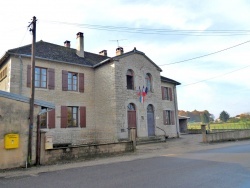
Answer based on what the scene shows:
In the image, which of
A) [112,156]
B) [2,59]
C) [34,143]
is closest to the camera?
[34,143]

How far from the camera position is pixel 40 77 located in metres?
17.7

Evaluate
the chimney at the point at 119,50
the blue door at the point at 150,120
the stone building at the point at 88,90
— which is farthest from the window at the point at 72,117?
the chimney at the point at 119,50

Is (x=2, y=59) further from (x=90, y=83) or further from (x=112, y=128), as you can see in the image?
(x=112, y=128)

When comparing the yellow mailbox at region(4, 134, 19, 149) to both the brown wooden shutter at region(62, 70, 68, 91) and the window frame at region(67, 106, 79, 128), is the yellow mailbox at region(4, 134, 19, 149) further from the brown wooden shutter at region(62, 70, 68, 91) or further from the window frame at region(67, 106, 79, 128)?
the brown wooden shutter at region(62, 70, 68, 91)

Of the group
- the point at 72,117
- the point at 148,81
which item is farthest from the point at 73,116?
the point at 148,81

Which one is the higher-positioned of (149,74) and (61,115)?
(149,74)

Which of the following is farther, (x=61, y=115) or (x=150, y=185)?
(x=61, y=115)

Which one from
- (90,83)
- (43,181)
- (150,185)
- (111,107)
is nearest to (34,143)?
(43,181)

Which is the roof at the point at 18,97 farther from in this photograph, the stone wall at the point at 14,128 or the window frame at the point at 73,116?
the window frame at the point at 73,116

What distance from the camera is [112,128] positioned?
61.6 feet

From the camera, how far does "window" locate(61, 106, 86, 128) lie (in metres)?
18.4

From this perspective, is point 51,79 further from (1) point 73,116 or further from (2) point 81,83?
(1) point 73,116

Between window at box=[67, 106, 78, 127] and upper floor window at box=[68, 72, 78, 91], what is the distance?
163cm

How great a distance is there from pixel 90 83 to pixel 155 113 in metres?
Result: 6.69
